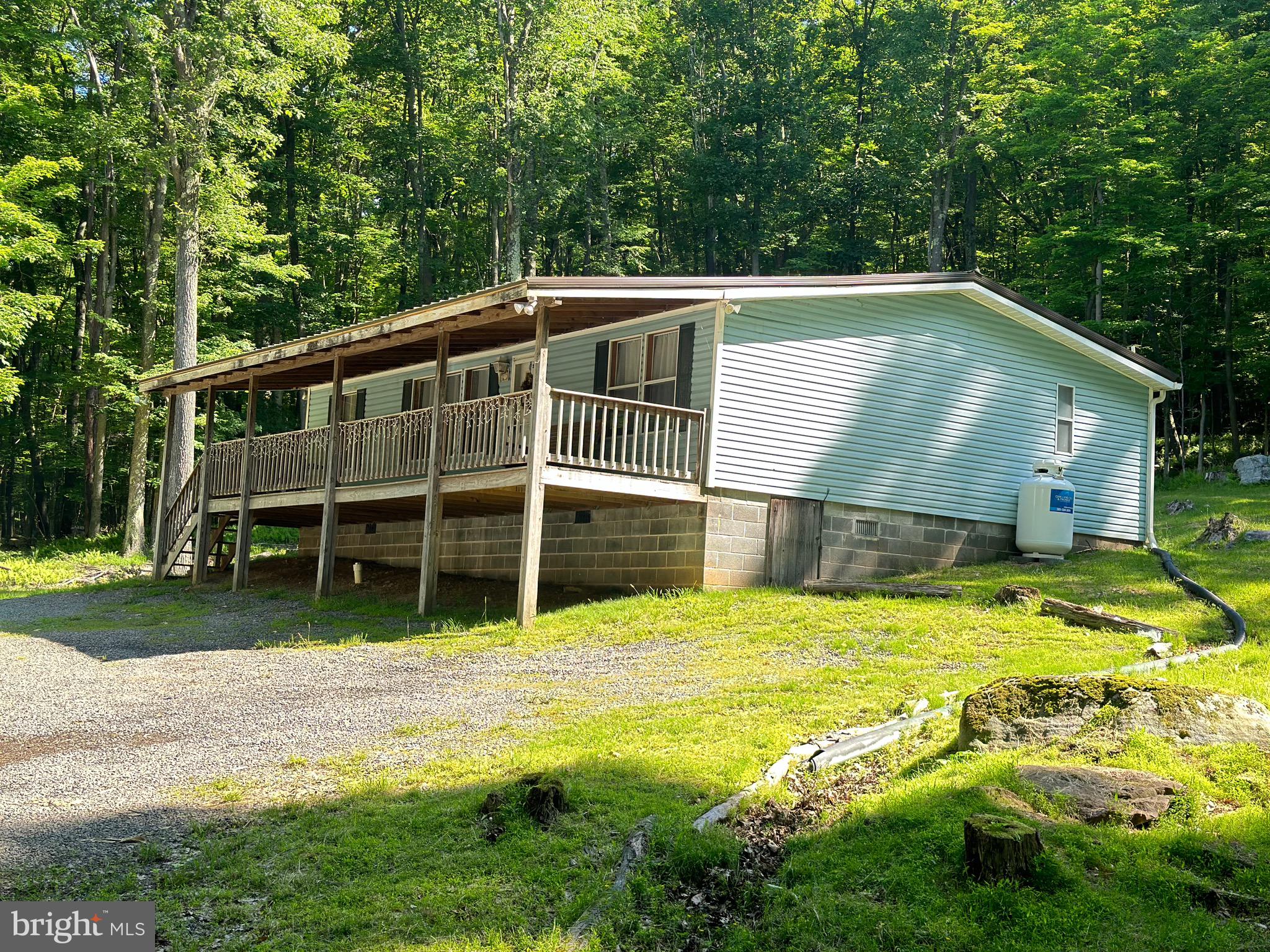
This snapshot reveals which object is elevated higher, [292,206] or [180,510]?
[292,206]

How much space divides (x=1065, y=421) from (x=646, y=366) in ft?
26.7

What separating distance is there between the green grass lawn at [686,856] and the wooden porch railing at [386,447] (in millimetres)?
8131

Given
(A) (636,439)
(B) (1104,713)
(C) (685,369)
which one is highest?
(C) (685,369)

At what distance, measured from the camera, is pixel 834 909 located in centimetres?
577

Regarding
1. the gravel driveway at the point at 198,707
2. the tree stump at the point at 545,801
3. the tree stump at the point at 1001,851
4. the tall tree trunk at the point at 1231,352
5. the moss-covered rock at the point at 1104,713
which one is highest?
the tall tree trunk at the point at 1231,352

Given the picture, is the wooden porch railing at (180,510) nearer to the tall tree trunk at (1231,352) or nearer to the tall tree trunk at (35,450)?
the tall tree trunk at (35,450)

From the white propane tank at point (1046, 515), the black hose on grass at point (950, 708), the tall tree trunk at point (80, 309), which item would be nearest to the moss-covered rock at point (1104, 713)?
the black hose on grass at point (950, 708)

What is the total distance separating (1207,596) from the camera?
14742mm

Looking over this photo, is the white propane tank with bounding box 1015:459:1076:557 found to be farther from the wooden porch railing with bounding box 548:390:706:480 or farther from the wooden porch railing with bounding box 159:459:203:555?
the wooden porch railing with bounding box 159:459:203:555

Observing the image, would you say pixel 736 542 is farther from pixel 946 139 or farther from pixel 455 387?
pixel 946 139

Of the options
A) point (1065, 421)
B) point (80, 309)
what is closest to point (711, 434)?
point (1065, 421)

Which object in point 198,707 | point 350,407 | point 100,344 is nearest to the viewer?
point 198,707

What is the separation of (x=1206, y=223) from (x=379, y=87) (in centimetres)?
3015

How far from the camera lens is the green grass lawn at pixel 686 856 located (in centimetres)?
557
